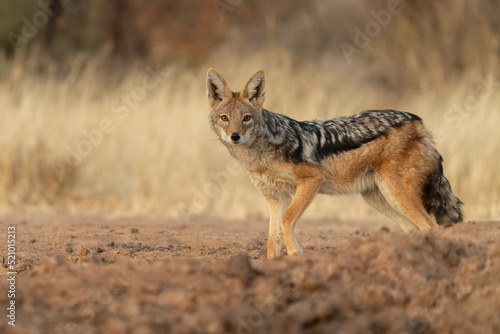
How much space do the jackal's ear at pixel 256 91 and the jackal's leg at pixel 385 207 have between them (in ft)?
4.85

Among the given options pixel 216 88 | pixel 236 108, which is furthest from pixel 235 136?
pixel 216 88

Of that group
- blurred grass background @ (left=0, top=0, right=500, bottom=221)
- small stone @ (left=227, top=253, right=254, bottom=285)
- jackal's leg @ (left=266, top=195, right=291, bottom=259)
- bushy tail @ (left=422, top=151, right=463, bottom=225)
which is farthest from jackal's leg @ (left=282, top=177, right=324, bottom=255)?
blurred grass background @ (left=0, top=0, right=500, bottom=221)

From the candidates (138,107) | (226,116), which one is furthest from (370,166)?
(138,107)

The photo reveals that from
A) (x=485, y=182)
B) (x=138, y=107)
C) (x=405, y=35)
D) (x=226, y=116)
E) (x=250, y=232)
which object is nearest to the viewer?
(x=226, y=116)

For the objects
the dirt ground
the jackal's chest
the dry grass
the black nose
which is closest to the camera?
the dirt ground

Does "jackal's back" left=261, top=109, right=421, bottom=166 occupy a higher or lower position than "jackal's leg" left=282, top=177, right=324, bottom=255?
higher

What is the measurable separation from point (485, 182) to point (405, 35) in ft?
26.7

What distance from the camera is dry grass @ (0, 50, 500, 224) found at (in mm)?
10828

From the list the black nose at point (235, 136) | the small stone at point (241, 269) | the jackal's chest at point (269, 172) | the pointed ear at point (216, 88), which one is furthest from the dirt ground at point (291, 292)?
the pointed ear at point (216, 88)

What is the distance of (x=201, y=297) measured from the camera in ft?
11.3

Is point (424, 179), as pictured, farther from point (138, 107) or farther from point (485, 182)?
point (138, 107)

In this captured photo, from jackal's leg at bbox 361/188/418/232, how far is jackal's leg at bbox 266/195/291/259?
90cm

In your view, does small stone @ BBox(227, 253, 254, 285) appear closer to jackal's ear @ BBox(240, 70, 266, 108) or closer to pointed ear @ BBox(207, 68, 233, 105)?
jackal's ear @ BBox(240, 70, 266, 108)

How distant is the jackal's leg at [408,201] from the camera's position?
6488 mm
